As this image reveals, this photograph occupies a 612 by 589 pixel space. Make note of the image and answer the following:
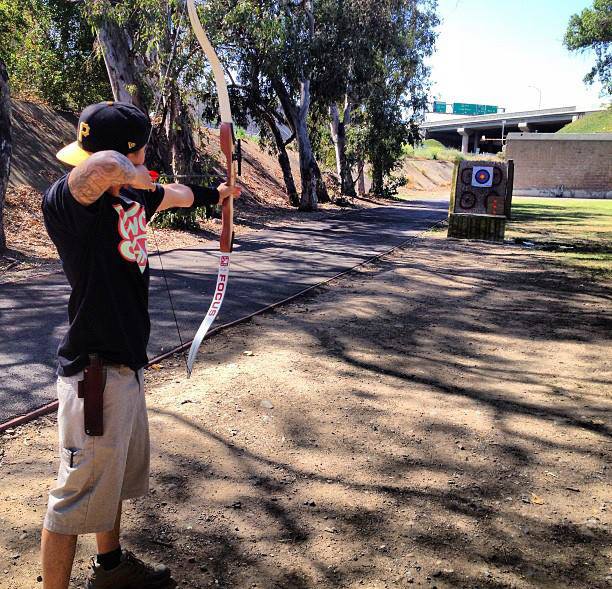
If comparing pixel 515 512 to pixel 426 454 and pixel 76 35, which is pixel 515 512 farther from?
pixel 76 35

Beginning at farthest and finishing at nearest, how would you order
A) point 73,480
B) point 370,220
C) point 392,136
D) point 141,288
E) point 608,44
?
point 608,44 → point 392,136 → point 370,220 → point 141,288 → point 73,480

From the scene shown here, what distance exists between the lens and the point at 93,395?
2.27m

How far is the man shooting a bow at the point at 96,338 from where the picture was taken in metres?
2.28

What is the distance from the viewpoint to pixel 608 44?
35719 millimetres

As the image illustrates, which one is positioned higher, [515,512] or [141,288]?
[141,288]

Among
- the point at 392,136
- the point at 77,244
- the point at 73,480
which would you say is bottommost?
the point at 73,480

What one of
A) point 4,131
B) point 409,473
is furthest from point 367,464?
point 4,131

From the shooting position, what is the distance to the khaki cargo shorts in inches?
90.1

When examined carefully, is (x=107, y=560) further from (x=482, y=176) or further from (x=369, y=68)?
(x=369, y=68)

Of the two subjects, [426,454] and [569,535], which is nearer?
[569,535]

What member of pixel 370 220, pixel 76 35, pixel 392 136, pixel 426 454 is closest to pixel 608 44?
pixel 392 136

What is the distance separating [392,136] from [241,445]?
98.4 feet

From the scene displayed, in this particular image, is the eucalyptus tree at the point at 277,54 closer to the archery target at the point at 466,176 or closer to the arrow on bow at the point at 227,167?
the archery target at the point at 466,176

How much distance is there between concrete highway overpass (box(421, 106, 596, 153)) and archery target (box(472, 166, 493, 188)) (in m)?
53.0
